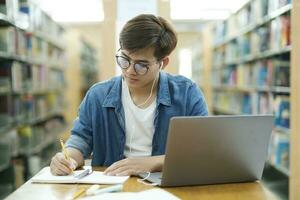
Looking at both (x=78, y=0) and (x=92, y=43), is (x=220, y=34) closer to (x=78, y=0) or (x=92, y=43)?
(x=78, y=0)

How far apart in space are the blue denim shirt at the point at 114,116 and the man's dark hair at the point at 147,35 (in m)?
0.20

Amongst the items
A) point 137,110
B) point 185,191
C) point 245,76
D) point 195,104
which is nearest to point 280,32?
point 245,76

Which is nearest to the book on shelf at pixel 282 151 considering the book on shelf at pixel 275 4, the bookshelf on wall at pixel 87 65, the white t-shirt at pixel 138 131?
the book on shelf at pixel 275 4

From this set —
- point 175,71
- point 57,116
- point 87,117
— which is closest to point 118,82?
point 87,117

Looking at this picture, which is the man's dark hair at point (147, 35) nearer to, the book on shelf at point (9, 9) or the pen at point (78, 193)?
the pen at point (78, 193)

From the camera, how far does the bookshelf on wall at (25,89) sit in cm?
370

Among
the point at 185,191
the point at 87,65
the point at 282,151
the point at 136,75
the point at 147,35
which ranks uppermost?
the point at 87,65

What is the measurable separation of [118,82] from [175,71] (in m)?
1.14

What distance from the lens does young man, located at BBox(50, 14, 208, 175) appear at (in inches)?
64.0

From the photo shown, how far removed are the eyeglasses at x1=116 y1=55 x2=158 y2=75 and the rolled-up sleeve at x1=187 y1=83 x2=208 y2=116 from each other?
278mm

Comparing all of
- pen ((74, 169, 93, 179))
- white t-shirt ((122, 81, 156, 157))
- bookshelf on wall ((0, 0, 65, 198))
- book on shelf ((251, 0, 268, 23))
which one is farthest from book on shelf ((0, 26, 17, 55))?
pen ((74, 169, 93, 179))

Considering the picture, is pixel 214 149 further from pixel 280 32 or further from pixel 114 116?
pixel 280 32

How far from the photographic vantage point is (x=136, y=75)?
5.24 ft

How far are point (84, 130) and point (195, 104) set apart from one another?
46cm
